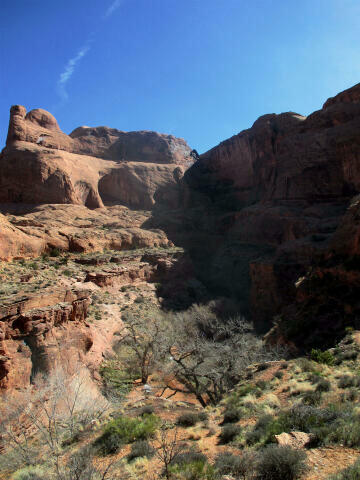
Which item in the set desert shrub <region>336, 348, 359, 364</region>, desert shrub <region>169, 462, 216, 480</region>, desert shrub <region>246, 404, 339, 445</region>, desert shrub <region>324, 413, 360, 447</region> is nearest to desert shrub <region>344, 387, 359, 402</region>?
desert shrub <region>246, 404, 339, 445</region>

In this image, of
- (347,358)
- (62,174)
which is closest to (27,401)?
(347,358)

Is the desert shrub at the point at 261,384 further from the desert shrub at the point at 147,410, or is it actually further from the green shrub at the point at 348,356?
the desert shrub at the point at 147,410

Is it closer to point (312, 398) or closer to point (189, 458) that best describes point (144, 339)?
point (312, 398)

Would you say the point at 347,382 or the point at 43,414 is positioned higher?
the point at 347,382

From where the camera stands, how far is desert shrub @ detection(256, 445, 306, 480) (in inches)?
214

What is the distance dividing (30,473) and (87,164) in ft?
186

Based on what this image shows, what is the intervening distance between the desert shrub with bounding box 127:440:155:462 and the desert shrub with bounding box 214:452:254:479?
2.08m

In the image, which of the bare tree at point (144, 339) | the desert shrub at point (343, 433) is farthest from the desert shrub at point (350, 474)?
the bare tree at point (144, 339)

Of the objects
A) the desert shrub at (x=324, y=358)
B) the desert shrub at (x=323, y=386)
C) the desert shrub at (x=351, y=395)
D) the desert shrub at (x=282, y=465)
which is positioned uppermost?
the desert shrub at (x=282, y=465)

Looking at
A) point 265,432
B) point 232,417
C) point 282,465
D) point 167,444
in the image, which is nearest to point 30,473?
point 167,444

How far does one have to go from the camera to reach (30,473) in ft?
24.5

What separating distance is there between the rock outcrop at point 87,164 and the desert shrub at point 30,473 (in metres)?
41.2

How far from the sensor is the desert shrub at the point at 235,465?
19.4ft

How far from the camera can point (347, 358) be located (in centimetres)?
1254
